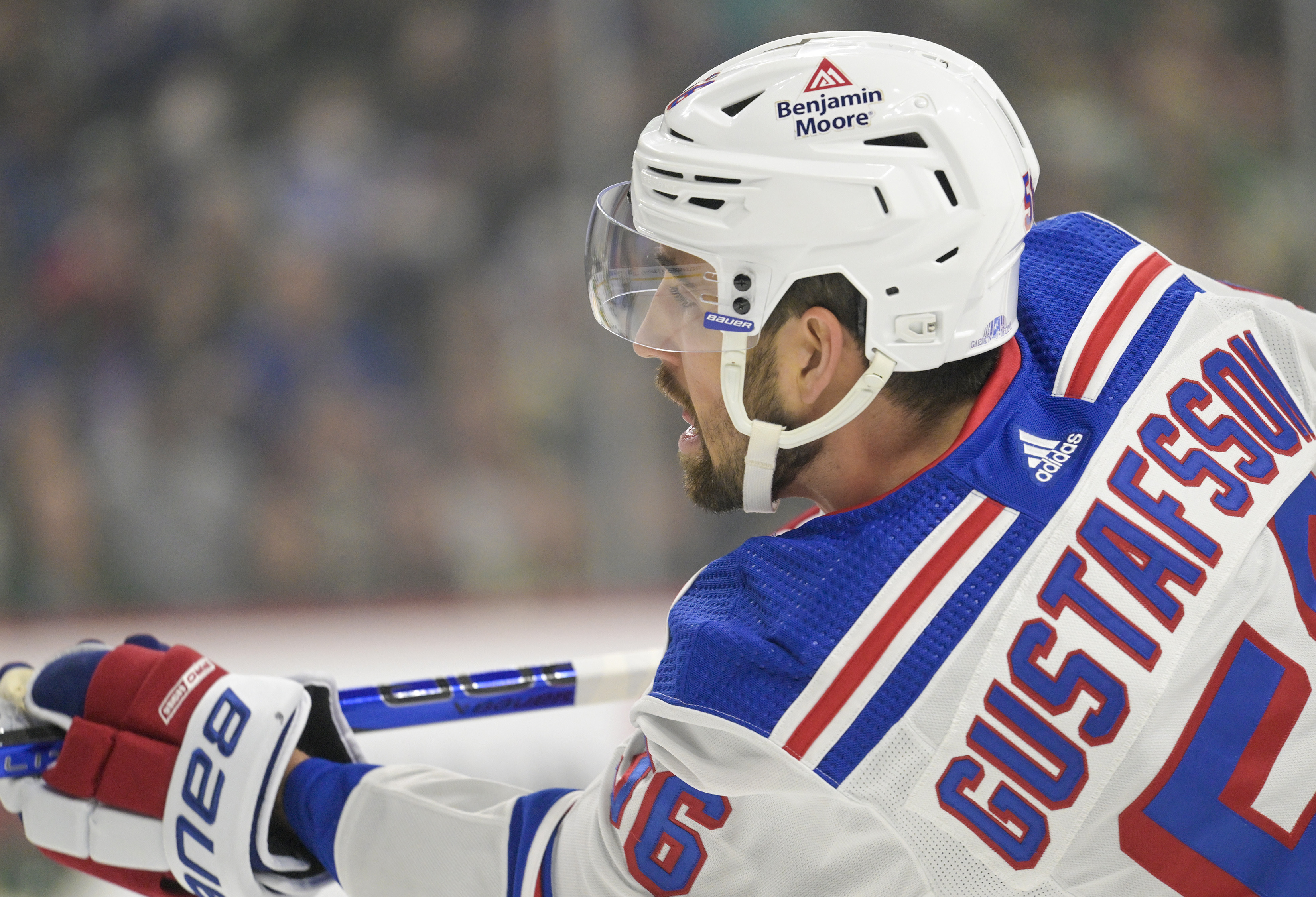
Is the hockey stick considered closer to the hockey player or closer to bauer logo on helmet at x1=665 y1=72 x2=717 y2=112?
the hockey player

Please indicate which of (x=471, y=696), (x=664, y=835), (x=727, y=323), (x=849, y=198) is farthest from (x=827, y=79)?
(x=471, y=696)

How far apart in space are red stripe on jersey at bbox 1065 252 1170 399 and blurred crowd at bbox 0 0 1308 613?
2.34 m

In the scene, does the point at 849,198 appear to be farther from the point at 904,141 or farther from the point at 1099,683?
the point at 1099,683

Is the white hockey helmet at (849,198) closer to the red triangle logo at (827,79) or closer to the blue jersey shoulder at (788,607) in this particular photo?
the red triangle logo at (827,79)

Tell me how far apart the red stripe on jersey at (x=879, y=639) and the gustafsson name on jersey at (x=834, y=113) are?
48 cm

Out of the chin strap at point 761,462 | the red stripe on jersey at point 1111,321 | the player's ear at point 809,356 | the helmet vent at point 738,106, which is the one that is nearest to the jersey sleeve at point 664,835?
the chin strap at point 761,462

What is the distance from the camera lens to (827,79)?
1349mm

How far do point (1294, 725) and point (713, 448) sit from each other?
0.73 metres

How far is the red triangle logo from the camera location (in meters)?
1.34

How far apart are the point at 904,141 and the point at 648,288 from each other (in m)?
0.38

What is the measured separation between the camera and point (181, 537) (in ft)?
11.5

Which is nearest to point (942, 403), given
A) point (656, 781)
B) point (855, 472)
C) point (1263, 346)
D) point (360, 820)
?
point (855, 472)

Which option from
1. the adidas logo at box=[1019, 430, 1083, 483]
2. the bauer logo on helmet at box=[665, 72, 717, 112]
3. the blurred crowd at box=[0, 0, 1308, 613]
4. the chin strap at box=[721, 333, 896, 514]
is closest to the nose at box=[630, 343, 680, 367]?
the chin strap at box=[721, 333, 896, 514]

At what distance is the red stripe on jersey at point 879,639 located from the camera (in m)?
1.21
